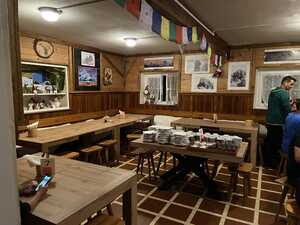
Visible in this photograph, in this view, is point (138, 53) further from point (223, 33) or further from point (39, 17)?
point (39, 17)

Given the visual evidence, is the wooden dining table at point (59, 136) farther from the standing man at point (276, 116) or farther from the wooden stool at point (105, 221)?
the standing man at point (276, 116)

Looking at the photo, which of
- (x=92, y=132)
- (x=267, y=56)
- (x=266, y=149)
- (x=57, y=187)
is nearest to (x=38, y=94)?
(x=92, y=132)

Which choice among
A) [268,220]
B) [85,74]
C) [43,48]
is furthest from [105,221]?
[85,74]

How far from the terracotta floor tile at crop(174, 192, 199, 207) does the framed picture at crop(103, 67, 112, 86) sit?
12.6 ft

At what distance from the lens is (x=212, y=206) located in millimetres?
2871

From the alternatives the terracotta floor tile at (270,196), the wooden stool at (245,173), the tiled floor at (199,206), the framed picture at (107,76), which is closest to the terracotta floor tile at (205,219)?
the tiled floor at (199,206)

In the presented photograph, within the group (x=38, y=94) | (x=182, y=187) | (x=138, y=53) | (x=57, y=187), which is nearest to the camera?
(x=57, y=187)

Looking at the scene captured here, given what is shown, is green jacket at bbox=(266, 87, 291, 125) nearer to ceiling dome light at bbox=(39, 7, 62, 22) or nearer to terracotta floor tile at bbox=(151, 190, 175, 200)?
terracotta floor tile at bbox=(151, 190, 175, 200)

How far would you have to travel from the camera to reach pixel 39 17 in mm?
3219

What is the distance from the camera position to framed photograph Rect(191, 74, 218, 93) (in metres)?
5.67

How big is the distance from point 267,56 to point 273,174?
8.55ft

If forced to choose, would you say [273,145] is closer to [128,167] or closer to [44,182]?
[128,167]

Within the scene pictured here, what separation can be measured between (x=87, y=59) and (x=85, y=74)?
358mm

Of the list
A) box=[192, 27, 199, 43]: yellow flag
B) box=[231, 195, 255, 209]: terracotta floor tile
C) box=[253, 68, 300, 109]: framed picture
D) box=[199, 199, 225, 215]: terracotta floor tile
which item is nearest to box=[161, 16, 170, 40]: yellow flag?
box=[192, 27, 199, 43]: yellow flag
